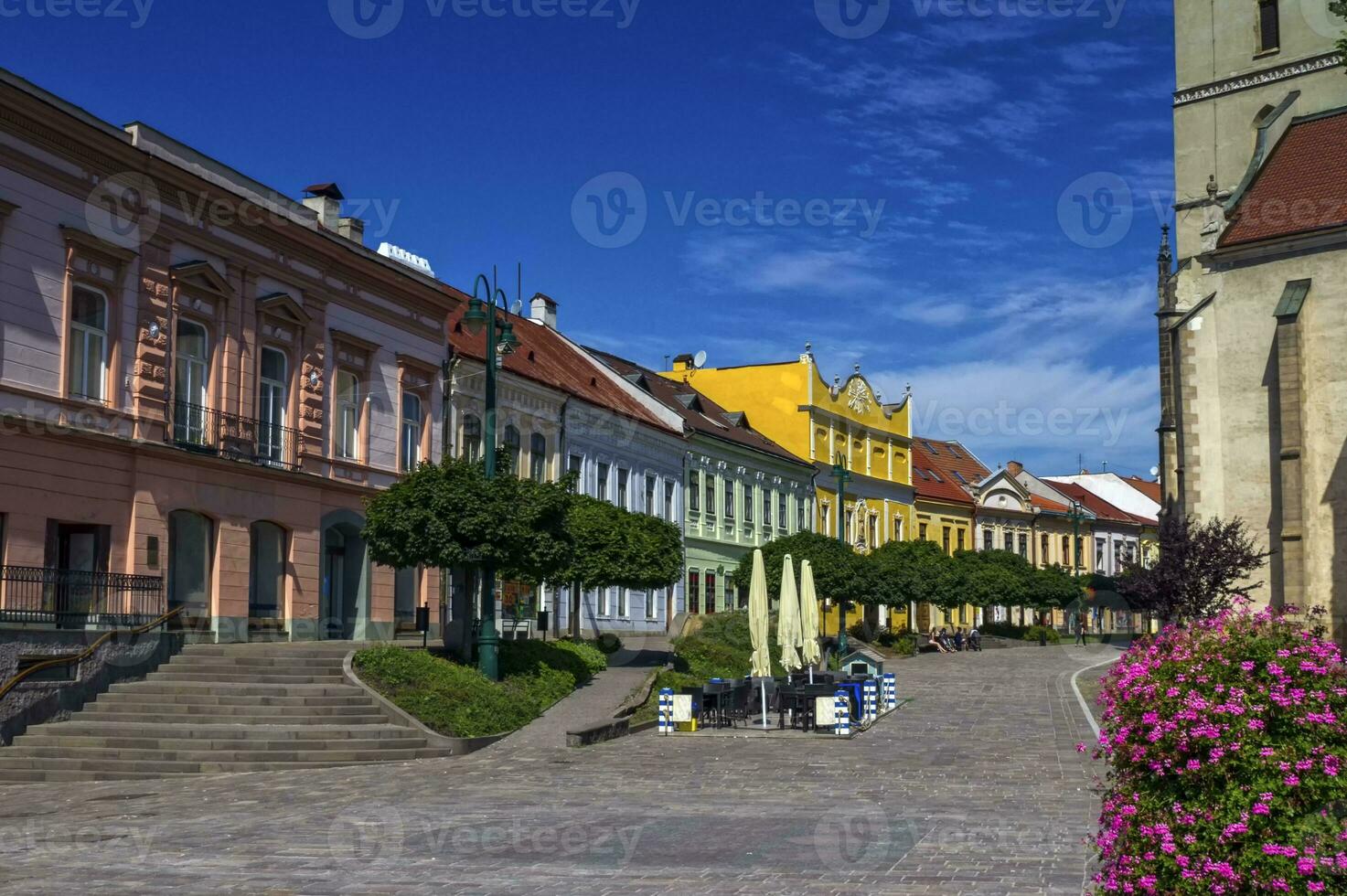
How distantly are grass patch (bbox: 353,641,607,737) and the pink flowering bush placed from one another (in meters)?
14.4

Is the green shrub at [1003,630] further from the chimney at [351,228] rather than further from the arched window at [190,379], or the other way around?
the arched window at [190,379]

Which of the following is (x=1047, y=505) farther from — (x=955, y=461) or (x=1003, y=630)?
(x=1003, y=630)

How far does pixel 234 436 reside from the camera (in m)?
25.2

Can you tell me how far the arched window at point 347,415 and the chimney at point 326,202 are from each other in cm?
433

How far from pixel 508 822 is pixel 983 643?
49.0m

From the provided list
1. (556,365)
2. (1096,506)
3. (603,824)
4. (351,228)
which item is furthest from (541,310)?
(1096,506)

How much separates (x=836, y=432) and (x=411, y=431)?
3380 centimetres

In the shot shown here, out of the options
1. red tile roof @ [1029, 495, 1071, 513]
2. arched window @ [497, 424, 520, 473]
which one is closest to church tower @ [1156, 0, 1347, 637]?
arched window @ [497, 424, 520, 473]

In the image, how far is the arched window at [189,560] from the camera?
78.9ft

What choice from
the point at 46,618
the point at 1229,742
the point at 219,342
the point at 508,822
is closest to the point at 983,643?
the point at 219,342

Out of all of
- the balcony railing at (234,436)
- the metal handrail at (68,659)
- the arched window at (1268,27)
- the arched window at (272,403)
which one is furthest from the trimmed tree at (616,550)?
the arched window at (1268,27)

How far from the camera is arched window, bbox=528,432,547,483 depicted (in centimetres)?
3822

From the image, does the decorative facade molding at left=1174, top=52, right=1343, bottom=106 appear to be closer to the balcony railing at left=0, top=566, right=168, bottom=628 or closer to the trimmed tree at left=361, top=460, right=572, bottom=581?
the trimmed tree at left=361, top=460, right=572, bottom=581

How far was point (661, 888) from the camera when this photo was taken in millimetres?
9578
